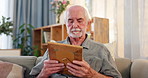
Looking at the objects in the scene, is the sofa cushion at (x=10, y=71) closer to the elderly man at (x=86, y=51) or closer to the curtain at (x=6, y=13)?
the elderly man at (x=86, y=51)

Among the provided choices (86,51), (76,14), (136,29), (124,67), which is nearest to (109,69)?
(86,51)

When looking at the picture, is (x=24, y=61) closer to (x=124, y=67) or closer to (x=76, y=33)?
(x=76, y=33)

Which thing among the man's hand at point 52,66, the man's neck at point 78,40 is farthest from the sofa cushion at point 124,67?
the man's hand at point 52,66

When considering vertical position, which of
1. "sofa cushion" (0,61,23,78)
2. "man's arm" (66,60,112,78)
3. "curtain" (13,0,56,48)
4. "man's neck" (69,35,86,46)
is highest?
"curtain" (13,0,56,48)

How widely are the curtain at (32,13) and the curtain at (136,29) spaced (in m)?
1.70

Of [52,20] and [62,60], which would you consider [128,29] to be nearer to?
[62,60]

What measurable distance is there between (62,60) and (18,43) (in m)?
2.47

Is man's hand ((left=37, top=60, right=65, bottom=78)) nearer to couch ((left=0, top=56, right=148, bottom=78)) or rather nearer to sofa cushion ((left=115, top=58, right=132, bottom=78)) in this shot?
couch ((left=0, top=56, right=148, bottom=78))

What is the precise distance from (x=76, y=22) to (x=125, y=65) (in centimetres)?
54

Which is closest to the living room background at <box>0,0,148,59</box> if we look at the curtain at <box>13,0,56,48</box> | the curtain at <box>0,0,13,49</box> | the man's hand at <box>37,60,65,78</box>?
the curtain at <box>13,0,56,48</box>

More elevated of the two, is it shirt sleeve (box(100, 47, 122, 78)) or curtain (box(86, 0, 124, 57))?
curtain (box(86, 0, 124, 57))

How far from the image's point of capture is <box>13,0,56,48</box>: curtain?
343 centimetres

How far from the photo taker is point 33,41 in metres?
A: 3.56

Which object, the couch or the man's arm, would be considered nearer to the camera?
the man's arm
